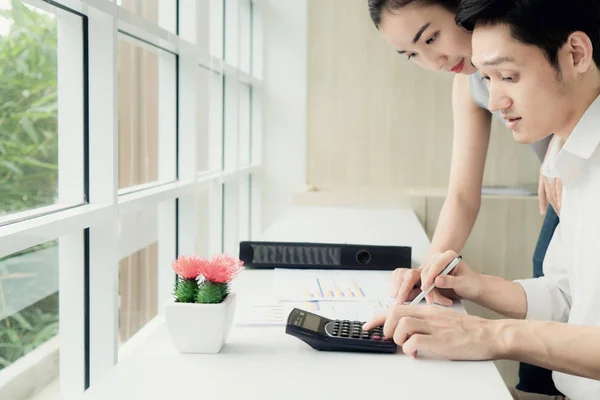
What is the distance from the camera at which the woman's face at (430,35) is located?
143cm

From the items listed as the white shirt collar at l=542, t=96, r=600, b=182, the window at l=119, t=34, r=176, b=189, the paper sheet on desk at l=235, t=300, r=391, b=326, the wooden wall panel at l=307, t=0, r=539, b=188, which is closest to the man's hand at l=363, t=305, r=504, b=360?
the paper sheet on desk at l=235, t=300, r=391, b=326

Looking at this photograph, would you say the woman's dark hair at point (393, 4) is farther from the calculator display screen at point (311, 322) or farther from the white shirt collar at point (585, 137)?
the calculator display screen at point (311, 322)

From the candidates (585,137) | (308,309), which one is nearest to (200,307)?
(308,309)

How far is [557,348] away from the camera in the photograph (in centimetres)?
91

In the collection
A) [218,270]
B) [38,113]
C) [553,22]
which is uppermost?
[553,22]

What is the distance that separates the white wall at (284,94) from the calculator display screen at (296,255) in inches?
85.4

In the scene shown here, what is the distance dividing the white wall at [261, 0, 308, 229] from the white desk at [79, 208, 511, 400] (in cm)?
270

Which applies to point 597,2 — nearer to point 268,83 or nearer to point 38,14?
point 38,14

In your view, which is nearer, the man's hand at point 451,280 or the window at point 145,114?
the man's hand at point 451,280

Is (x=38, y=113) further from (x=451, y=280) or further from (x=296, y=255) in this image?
(x=451, y=280)

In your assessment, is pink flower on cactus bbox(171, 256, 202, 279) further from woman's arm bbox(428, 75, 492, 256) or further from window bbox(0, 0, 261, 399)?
woman's arm bbox(428, 75, 492, 256)

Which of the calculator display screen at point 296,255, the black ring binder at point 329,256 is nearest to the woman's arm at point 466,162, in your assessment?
the black ring binder at point 329,256

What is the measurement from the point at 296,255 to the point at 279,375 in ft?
2.22

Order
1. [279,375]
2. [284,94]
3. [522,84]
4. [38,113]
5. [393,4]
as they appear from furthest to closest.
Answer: [284,94] → [393,4] → [38,113] → [522,84] → [279,375]
